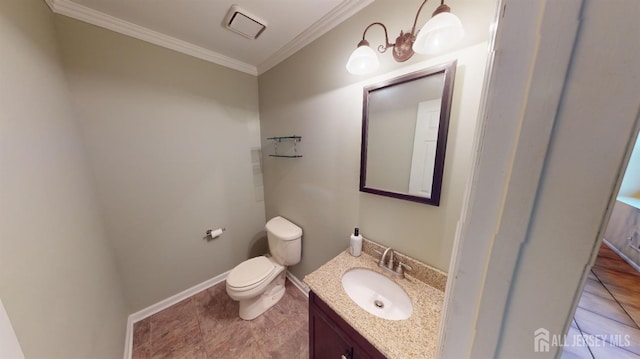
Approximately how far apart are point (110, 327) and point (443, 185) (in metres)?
2.09

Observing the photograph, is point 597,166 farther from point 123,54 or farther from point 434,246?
point 123,54

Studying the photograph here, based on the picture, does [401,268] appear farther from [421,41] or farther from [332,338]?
[421,41]

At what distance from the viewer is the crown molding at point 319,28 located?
3.62 ft

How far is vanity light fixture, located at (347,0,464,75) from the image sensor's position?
737mm

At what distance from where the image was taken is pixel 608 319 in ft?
1.99

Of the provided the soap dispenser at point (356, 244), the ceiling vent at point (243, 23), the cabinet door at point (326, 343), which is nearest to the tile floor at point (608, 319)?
the cabinet door at point (326, 343)

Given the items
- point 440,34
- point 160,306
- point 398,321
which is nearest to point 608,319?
point 398,321

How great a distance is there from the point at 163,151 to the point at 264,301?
5.07 feet

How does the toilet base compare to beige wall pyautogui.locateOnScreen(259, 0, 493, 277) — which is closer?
beige wall pyautogui.locateOnScreen(259, 0, 493, 277)

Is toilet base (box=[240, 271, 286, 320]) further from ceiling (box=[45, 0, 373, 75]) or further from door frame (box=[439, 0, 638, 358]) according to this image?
ceiling (box=[45, 0, 373, 75])

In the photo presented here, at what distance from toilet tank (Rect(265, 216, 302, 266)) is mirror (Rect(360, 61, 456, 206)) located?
2.74ft

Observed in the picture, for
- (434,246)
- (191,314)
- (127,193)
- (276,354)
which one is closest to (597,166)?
(434,246)

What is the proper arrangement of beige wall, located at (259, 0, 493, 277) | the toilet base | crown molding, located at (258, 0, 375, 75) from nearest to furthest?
beige wall, located at (259, 0, 493, 277)
crown molding, located at (258, 0, 375, 75)
the toilet base

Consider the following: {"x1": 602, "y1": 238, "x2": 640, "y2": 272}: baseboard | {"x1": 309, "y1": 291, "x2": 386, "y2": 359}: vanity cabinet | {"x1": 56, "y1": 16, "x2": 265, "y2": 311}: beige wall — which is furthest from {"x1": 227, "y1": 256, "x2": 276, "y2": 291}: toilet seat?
{"x1": 602, "y1": 238, "x2": 640, "y2": 272}: baseboard
